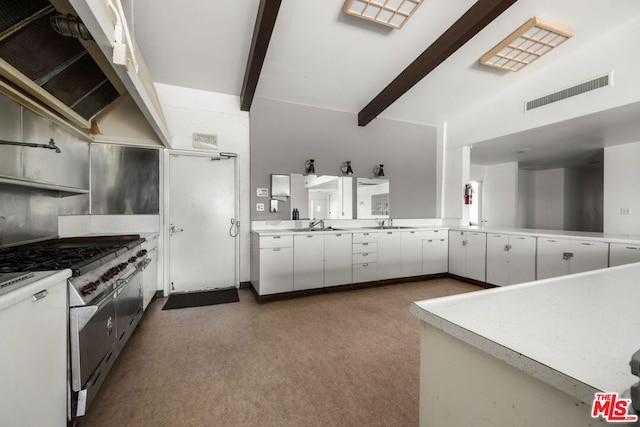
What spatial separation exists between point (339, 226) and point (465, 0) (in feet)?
10.9

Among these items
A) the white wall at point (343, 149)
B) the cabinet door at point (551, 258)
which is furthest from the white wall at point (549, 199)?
the cabinet door at point (551, 258)

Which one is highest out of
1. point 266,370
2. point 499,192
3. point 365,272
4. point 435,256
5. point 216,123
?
point 216,123

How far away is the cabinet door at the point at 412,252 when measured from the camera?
4.49 metres

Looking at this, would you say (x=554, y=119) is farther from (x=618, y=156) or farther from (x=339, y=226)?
(x=339, y=226)

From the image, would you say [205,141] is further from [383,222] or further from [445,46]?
[445,46]

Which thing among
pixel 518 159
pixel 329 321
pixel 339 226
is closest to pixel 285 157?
pixel 339 226

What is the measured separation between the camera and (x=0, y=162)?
1.89 m

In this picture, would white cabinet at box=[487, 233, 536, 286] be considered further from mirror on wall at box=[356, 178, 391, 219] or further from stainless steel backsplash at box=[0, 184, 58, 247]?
stainless steel backsplash at box=[0, 184, 58, 247]

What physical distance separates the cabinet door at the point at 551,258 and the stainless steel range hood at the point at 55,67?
5.07 meters

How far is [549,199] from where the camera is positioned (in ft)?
24.1

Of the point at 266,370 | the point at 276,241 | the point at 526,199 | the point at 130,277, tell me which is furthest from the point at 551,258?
the point at 130,277

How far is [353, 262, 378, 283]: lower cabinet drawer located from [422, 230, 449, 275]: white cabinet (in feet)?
3.49

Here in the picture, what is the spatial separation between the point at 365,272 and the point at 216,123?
328cm

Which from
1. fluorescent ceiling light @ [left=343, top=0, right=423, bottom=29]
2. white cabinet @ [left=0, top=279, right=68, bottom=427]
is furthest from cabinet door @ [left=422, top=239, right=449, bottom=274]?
white cabinet @ [left=0, top=279, right=68, bottom=427]
